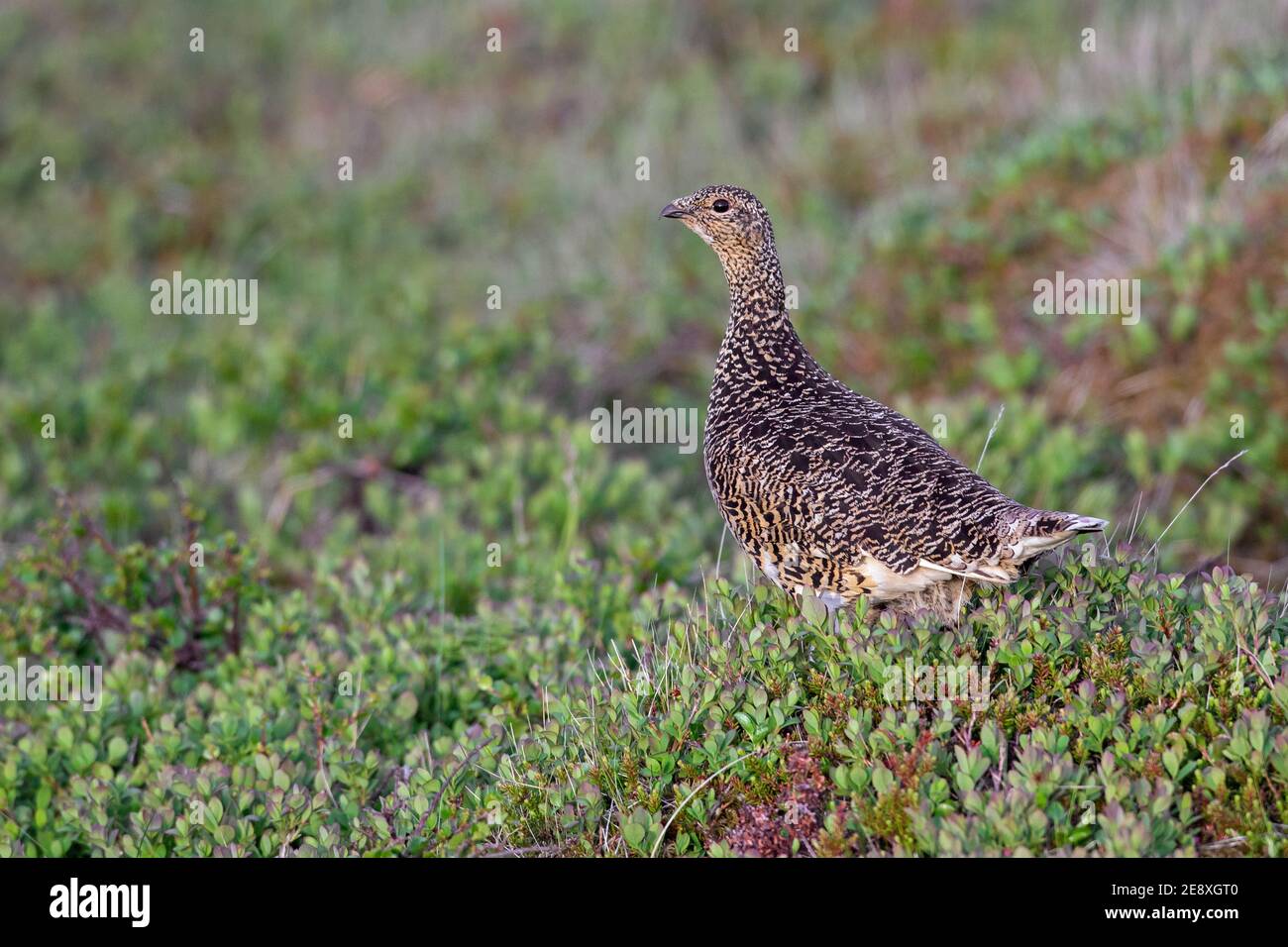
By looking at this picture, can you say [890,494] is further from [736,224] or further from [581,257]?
[581,257]

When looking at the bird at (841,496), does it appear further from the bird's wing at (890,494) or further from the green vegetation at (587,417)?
the green vegetation at (587,417)

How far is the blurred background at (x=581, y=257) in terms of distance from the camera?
753 centimetres

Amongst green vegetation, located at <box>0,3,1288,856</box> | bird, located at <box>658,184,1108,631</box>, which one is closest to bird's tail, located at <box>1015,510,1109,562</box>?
bird, located at <box>658,184,1108,631</box>

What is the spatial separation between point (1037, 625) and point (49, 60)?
37.8 feet

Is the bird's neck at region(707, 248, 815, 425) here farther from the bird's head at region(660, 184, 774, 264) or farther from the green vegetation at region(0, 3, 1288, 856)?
the green vegetation at region(0, 3, 1288, 856)

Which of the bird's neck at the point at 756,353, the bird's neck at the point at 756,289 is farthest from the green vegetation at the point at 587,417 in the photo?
the bird's neck at the point at 756,289

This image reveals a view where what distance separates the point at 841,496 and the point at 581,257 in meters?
6.31

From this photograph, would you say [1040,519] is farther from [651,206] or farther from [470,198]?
[470,198]

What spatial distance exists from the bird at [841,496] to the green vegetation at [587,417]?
0.20 m

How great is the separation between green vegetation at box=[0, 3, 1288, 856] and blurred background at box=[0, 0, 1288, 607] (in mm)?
38

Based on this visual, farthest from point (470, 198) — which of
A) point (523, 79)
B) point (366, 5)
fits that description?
point (366, 5)

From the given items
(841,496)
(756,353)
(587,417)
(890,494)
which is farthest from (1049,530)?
(587,417)

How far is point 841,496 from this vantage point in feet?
14.6

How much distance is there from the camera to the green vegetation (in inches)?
157
